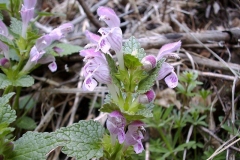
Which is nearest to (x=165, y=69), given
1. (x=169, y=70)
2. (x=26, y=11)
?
(x=169, y=70)

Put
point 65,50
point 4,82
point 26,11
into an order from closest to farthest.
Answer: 1. point 4,82
2. point 26,11
3. point 65,50

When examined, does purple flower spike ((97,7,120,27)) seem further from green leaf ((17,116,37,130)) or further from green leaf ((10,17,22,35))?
green leaf ((17,116,37,130))

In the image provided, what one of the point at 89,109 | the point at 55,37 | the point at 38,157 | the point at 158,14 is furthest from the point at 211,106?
the point at 158,14

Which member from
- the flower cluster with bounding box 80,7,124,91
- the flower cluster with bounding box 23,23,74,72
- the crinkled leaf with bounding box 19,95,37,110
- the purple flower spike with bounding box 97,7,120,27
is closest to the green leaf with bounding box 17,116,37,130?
the crinkled leaf with bounding box 19,95,37,110

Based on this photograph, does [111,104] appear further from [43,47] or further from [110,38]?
[43,47]

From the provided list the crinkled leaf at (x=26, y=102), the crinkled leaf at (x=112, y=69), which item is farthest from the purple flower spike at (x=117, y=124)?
the crinkled leaf at (x=26, y=102)

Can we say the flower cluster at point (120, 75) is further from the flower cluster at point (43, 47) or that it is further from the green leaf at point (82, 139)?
the flower cluster at point (43, 47)

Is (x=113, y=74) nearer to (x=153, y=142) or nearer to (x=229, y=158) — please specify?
(x=153, y=142)
